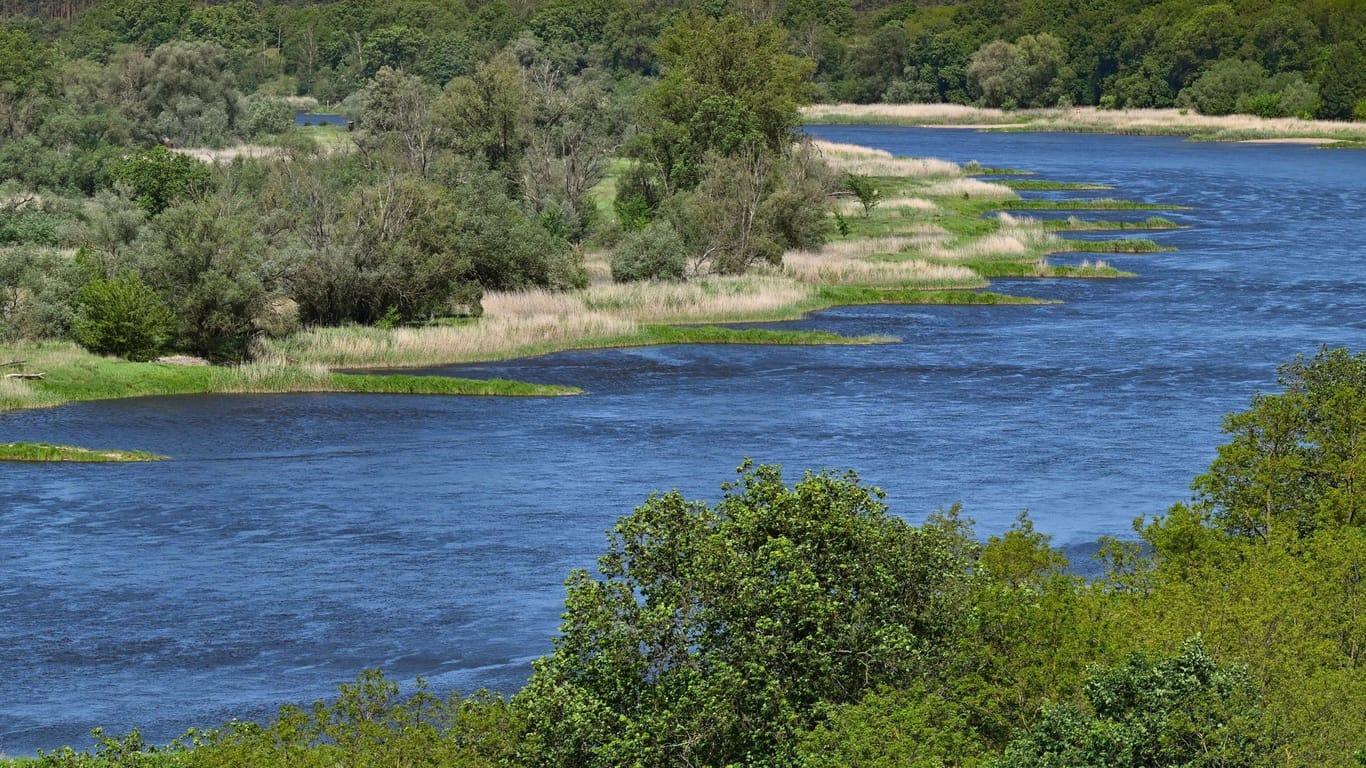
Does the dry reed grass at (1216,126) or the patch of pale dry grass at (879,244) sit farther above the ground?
the dry reed grass at (1216,126)

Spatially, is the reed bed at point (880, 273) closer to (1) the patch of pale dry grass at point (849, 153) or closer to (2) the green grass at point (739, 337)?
(2) the green grass at point (739, 337)

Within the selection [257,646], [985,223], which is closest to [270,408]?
[257,646]

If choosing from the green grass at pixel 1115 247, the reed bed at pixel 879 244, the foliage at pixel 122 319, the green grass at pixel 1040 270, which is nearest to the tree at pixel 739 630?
the foliage at pixel 122 319

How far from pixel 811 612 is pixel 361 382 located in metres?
40.8

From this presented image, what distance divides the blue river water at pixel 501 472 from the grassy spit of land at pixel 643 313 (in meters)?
1.19

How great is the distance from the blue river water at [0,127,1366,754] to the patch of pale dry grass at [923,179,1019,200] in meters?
29.9

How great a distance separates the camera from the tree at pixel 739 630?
764 inches

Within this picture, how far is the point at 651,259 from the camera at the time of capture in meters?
75.9

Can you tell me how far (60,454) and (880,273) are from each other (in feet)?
146

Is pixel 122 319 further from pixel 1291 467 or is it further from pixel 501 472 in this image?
pixel 1291 467

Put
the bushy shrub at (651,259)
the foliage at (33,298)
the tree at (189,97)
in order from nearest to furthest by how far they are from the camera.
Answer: the foliage at (33,298)
the bushy shrub at (651,259)
the tree at (189,97)

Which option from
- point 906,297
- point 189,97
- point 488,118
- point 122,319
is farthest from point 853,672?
point 189,97

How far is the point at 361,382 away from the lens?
59.0 m

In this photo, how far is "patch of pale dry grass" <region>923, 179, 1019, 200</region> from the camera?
111062 mm
